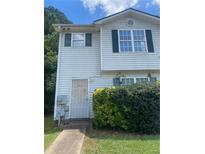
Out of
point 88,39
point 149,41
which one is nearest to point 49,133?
point 88,39

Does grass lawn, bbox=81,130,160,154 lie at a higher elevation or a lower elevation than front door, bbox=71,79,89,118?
lower

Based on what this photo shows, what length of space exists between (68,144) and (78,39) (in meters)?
4.63

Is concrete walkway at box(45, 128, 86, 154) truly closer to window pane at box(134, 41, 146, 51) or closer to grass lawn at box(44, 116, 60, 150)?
grass lawn at box(44, 116, 60, 150)

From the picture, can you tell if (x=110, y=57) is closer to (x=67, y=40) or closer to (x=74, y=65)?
(x=74, y=65)

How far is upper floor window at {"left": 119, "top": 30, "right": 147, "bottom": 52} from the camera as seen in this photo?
7.61 meters

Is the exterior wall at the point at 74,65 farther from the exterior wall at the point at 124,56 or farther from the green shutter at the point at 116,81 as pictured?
the green shutter at the point at 116,81

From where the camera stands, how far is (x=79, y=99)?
286 inches

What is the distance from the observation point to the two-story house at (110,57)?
745 centimetres

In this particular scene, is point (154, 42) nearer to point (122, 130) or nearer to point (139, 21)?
point (139, 21)

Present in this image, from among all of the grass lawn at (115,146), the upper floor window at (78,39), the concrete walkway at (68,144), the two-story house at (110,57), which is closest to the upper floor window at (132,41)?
the two-story house at (110,57)

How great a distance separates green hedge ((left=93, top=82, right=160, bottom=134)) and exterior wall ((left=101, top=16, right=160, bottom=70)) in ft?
5.99

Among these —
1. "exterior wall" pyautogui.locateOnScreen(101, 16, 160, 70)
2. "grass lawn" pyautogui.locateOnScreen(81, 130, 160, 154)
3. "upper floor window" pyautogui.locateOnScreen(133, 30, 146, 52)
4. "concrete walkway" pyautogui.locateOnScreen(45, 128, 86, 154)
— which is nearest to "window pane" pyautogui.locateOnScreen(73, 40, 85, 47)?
"exterior wall" pyautogui.locateOnScreen(101, 16, 160, 70)
